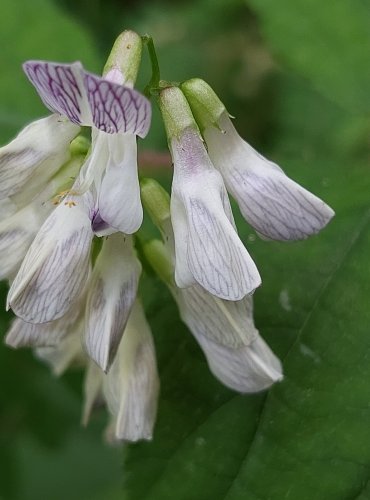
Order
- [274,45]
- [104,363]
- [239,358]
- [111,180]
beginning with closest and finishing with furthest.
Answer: [111,180] < [104,363] < [239,358] < [274,45]

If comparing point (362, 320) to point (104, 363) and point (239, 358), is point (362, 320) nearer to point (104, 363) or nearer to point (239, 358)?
point (239, 358)

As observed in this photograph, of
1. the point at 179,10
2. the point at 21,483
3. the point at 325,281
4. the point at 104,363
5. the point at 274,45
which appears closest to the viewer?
the point at 104,363

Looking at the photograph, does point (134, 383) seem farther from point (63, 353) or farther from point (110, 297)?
point (63, 353)

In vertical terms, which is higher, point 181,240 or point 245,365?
point 181,240

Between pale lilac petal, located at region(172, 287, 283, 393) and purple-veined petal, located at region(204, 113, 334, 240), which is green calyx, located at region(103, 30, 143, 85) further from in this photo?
pale lilac petal, located at region(172, 287, 283, 393)

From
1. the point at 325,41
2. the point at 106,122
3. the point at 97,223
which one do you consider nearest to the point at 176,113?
the point at 106,122

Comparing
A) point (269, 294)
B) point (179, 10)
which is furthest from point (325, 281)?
point (179, 10)

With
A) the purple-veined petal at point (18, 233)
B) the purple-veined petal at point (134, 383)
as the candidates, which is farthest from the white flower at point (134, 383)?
the purple-veined petal at point (18, 233)

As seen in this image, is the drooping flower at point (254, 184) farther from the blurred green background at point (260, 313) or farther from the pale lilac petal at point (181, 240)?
the blurred green background at point (260, 313)

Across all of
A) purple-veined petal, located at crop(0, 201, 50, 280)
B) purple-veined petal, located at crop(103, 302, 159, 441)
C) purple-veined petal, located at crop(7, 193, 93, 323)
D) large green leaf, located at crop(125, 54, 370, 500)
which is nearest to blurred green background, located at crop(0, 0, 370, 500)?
large green leaf, located at crop(125, 54, 370, 500)
